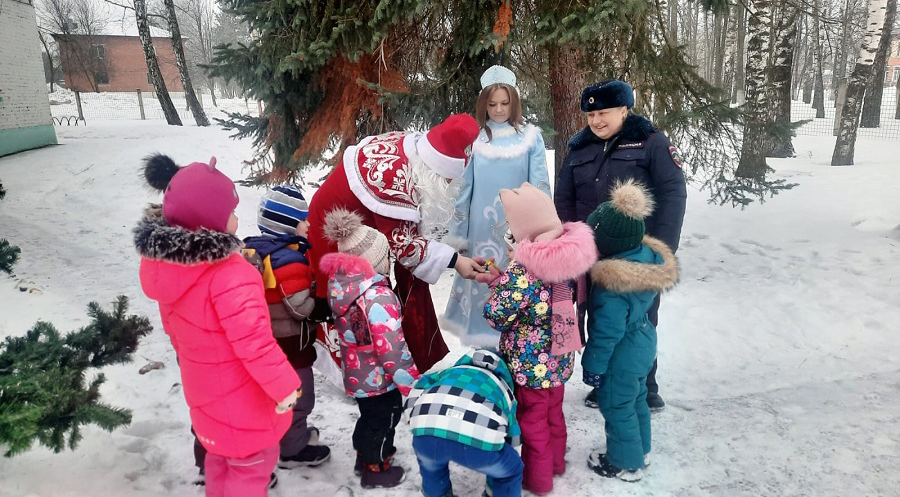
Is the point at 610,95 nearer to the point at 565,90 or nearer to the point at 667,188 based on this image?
the point at 667,188

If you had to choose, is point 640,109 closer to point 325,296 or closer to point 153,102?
point 325,296

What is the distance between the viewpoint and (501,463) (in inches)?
98.6

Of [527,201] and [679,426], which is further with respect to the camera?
[679,426]

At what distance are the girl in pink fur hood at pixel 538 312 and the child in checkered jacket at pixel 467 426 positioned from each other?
200mm

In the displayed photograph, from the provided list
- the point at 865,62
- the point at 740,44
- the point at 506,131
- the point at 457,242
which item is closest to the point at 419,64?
the point at 506,131

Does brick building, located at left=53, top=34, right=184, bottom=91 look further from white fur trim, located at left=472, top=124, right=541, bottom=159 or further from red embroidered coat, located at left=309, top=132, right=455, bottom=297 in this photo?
red embroidered coat, located at left=309, top=132, right=455, bottom=297

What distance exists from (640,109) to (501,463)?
180 inches

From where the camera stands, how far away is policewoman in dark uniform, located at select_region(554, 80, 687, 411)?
11.1 ft

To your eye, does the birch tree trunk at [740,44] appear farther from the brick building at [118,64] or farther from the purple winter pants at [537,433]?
the brick building at [118,64]

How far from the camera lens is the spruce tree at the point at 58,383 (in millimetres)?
2059

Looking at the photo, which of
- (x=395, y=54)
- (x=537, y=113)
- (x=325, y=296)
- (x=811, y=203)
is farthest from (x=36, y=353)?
(x=811, y=203)

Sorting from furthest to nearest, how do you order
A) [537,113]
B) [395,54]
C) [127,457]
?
1. [537,113]
2. [395,54]
3. [127,457]

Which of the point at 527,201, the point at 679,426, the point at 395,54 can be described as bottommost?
the point at 679,426

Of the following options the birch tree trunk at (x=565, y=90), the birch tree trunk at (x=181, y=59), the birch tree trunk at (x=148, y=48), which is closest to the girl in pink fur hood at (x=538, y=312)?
the birch tree trunk at (x=565, y=90)
